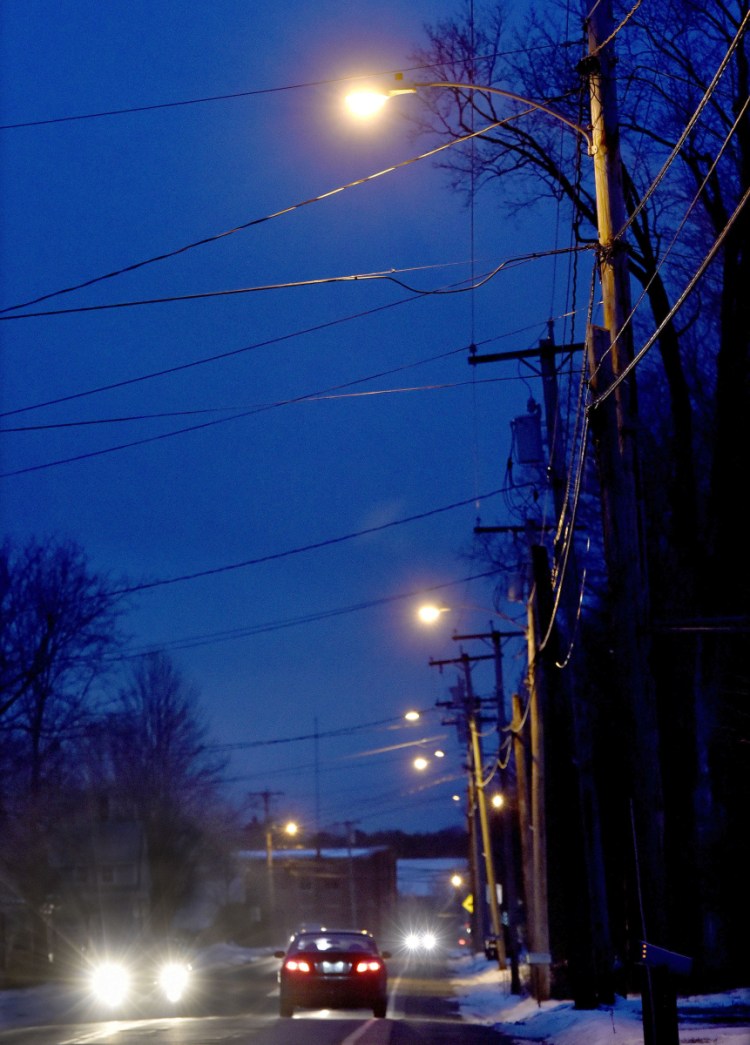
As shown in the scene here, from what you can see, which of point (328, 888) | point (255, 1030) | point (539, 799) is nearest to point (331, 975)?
point (539, 799)

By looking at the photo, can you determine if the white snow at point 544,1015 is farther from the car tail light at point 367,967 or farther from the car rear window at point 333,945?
the car rear window at point 333,945

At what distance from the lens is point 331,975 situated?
22.1 meters

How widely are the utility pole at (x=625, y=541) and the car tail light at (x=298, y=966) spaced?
1177 centimetres

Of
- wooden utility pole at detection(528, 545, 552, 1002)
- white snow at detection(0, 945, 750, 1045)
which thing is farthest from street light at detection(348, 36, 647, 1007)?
wooden utility pole at detection(528, 545, 552, 1002)

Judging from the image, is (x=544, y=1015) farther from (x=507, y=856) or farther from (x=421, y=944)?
(x=421, y=944)

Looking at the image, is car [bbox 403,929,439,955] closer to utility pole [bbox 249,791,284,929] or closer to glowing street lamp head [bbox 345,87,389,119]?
utility pole [bbox 249,791,284,929]

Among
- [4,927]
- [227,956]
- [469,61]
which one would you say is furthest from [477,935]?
[469,61]

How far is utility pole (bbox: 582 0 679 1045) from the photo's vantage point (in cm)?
1142

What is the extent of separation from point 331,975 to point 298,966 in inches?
22.9

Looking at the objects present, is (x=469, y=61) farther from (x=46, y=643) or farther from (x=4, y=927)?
(x=4, y=927)

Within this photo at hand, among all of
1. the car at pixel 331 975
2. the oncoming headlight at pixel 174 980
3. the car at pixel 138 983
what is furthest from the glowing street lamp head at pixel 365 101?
the oncoming headlight at pixel 174 980

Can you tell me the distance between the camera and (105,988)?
114ft

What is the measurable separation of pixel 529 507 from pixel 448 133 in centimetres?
935

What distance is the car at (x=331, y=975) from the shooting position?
72.4 feet
